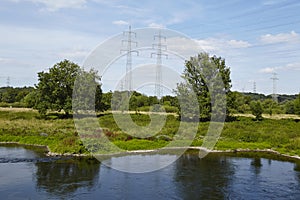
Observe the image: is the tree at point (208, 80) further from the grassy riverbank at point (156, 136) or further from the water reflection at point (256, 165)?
the water reflection at point (256, 165)

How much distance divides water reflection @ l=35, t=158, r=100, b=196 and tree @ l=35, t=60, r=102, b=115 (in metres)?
23.6

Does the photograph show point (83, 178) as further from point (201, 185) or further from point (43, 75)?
point (43, 75)

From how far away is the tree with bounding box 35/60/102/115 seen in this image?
46.6m

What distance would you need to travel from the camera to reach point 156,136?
112 feet

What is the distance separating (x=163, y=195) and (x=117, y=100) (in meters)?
34.8

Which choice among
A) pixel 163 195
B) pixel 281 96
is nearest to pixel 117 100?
pixel 163 195

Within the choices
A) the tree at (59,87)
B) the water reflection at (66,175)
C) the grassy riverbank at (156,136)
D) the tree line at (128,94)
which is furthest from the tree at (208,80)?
the water reflection at (66,175)

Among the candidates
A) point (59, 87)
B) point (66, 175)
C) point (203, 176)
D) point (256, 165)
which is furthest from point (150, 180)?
point (59, 87)

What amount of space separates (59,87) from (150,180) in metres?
31.5

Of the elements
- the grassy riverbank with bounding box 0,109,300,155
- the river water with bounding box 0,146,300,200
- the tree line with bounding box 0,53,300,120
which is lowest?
the river water with bounding box 0,146,300,200

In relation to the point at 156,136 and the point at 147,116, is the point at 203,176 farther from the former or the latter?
the point at 147,116

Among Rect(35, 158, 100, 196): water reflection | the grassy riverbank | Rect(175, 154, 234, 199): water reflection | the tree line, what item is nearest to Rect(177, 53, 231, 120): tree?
the tree line

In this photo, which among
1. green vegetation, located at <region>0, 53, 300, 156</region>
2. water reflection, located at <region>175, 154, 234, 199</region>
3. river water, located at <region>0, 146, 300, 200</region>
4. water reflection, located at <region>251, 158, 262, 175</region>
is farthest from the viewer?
green vegetation, located at <region>0, 53, 300, 156</region>

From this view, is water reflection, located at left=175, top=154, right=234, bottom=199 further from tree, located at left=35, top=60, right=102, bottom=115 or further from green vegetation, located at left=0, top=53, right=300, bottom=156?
tree, located at left=35, top=60, right=102, bottom=115
